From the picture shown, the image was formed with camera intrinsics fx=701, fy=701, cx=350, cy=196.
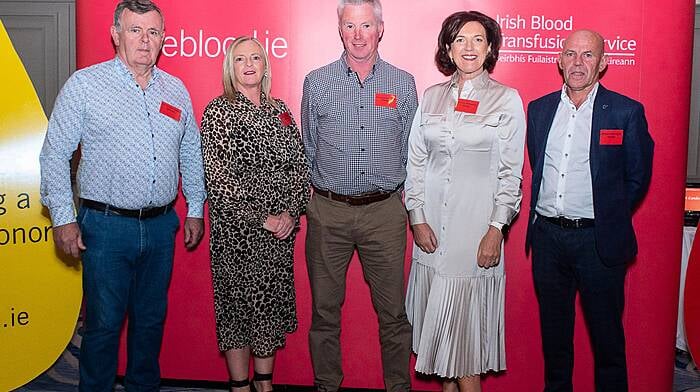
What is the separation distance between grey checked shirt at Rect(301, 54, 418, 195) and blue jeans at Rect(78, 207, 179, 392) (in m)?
0.79

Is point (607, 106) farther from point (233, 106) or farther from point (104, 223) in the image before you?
point (104, 223)

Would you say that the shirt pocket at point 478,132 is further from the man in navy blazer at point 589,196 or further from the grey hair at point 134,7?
the grey hair at point 134,7


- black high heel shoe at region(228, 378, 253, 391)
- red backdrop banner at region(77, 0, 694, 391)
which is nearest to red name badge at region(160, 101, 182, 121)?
red backdrop banner at region(77, 0, 694, 391)

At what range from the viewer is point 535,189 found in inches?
123

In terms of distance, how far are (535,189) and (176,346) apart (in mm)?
2127

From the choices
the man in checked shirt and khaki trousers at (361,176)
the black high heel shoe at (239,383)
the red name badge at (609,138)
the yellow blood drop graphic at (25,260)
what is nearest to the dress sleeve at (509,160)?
the red name badge at (609,138)

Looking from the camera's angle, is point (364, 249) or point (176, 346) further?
point (176, 346)

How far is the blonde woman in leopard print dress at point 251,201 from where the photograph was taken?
3.08 meters

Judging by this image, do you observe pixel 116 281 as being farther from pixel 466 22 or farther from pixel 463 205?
pixel 466 22

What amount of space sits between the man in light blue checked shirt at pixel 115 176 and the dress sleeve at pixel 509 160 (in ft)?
4.67

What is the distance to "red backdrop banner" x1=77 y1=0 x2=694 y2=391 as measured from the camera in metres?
3.46

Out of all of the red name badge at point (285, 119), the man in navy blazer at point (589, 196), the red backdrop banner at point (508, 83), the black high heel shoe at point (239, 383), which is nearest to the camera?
the man in navy blazer at point (589, 196)

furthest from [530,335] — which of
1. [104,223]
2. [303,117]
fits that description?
[104,223]

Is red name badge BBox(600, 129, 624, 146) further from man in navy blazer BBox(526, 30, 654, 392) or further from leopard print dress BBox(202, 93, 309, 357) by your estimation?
leopard print dress BBox(202, 93, 309, 357)
